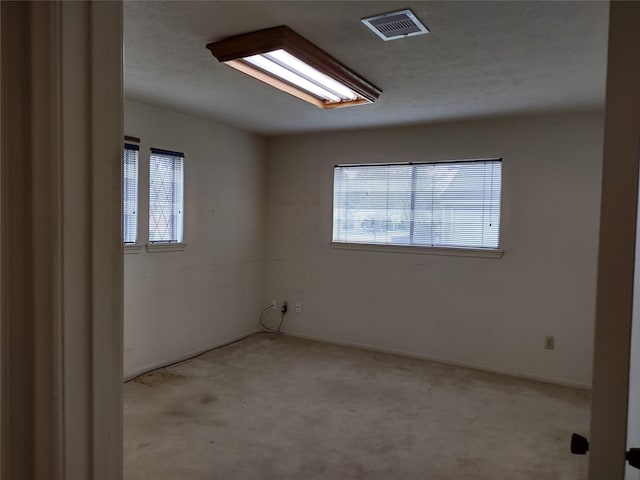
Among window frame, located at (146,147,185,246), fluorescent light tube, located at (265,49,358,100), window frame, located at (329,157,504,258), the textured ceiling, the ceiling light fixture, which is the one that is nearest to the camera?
the textured ceiling

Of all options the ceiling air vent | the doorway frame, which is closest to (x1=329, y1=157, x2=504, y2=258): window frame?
the ceiling air vent

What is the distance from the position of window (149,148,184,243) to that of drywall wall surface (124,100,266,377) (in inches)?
2.7

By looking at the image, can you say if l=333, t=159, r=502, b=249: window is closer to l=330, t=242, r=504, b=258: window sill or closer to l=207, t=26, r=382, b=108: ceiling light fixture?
l=330, t=242, r=504, b=258: window sill

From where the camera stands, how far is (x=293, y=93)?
10.2 ft

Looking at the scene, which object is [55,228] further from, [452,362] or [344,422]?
[452,362]

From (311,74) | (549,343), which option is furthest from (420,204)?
(311,74)

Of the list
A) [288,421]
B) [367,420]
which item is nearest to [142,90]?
[288,421]

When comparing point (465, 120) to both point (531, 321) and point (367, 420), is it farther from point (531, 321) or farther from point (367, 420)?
point (367, 420)

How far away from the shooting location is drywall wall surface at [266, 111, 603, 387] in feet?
12.6

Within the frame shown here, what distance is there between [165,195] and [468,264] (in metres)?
2.90

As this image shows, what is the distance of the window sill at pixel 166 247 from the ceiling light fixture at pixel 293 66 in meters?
1.88

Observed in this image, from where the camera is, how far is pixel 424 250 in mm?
4484

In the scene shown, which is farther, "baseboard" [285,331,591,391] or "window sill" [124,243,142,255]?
"baseboard" [285,331,591,391]

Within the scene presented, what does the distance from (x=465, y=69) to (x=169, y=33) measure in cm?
170
